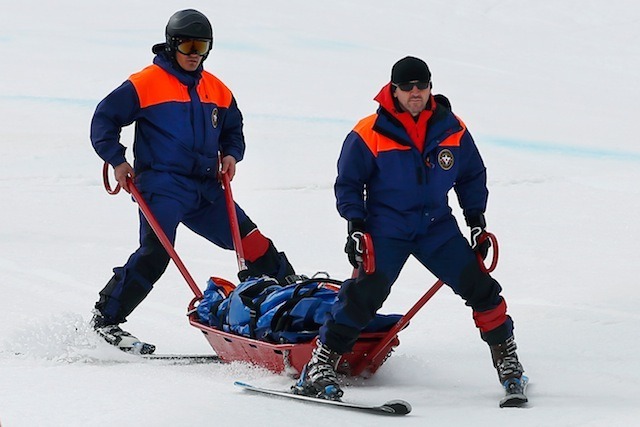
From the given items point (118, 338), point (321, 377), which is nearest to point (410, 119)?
point (321, 377)

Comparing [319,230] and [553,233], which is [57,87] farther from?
[553,233]

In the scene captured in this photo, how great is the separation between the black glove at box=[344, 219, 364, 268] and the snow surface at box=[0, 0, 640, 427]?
54cm

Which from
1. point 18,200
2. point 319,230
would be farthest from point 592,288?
point 18,200

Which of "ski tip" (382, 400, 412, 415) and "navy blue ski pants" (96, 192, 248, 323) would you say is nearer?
"ski tip" (382, 400, 412, 415)

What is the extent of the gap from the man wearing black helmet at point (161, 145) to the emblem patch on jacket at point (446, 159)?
56.1 inches

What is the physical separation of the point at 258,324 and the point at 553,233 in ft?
12.9

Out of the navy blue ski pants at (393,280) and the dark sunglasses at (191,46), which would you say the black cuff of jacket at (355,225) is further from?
the dark sunglasses at (191,46)

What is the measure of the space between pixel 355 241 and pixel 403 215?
0.23 m

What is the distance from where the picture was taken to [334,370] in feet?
13.9

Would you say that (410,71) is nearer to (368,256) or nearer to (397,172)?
(397,172)

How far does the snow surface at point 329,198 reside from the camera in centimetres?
432

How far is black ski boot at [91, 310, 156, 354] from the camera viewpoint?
5.10 meters

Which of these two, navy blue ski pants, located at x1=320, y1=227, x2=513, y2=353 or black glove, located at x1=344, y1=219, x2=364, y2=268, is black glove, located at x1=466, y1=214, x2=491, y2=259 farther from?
black glove, located at x1=344, y1=219, x2=364, y2=268

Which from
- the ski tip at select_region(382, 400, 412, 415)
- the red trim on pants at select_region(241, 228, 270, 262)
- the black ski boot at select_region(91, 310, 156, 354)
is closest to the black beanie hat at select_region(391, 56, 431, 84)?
the ski tip at select_region(382, 400, 412, 415)
